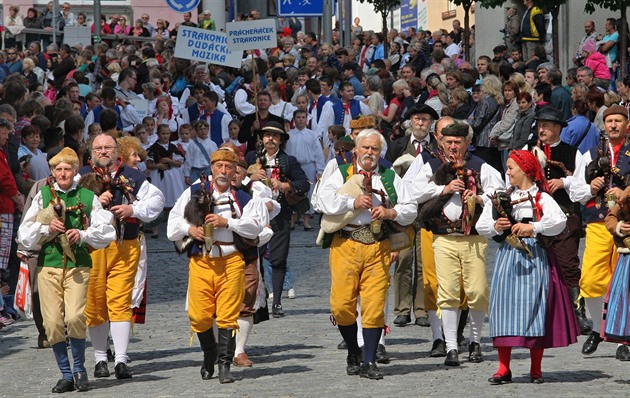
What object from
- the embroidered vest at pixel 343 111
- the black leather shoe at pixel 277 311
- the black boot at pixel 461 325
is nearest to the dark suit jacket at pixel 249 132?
the embroidered vest at pixel 343 111

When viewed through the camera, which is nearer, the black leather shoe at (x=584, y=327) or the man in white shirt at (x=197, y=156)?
the black leather shoe at (x=584, y=327)

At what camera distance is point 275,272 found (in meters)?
14.0

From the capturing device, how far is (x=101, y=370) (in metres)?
10.9

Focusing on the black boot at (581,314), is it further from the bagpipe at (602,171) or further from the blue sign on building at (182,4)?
the blue sign on building at (182,4)

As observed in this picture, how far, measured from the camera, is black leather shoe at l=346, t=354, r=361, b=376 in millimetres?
10703

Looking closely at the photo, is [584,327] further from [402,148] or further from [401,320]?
[402,148]

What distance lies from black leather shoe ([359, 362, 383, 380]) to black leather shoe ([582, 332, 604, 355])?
191 cm

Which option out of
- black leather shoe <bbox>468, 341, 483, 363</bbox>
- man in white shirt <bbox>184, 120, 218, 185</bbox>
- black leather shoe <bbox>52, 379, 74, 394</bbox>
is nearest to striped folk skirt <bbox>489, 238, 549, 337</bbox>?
black leather shoe <bbox>468, 341, 483, 363</bbox>

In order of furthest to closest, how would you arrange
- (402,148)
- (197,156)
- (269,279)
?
(197,156) → (269,279) → (402,148)

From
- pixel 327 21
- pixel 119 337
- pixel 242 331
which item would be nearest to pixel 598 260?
pixel 242 331

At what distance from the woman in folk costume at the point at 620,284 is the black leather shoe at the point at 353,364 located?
1.76 metres

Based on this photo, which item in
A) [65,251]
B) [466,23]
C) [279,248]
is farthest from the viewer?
[466,23]

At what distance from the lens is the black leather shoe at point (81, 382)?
10328 millimetres

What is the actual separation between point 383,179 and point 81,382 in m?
2.59
